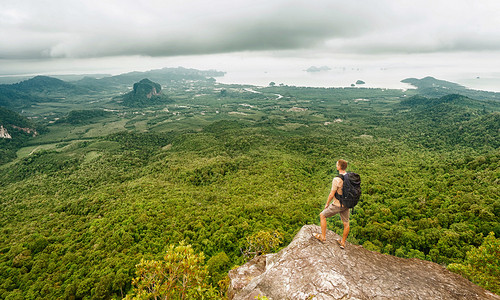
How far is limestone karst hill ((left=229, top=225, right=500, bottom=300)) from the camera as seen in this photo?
11.0 m

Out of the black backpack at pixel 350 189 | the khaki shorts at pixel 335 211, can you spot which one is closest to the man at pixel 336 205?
the khaki shorts at pixel 335 211

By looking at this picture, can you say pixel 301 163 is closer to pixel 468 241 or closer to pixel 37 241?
pixel 468 241

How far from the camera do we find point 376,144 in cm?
14488

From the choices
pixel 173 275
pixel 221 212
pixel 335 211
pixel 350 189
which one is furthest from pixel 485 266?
pixel 221 212

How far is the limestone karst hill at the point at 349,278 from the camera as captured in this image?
36.1ft

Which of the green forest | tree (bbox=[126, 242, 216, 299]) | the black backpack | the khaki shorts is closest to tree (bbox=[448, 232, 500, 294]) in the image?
the green forest

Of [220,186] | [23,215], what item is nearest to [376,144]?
[220,186]

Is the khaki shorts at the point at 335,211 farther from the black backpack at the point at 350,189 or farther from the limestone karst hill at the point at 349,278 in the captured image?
the limestone karst hill at the point at 349,278

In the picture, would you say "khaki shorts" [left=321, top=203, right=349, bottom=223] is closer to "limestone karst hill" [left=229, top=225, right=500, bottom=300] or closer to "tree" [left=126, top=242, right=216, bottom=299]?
"limestone karst hill" [left=229, top=225, right=500, bottom=300]

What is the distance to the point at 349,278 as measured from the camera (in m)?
11.8

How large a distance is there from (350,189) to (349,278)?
504 cm

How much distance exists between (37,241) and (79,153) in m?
128

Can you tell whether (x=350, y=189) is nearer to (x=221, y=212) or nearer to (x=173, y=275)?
(x=173, y=275)

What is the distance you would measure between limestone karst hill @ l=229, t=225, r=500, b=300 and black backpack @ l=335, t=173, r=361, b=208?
12.5ft
